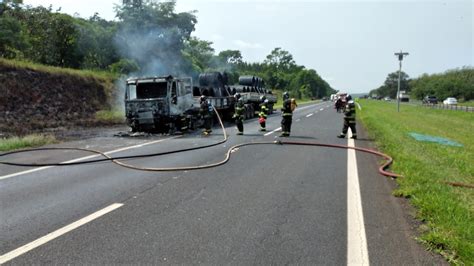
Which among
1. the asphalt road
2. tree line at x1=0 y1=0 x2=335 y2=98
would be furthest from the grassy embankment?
the asphalt road

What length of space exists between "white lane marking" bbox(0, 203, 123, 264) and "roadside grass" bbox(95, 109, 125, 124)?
19.9 meters

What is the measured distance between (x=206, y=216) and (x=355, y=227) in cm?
187

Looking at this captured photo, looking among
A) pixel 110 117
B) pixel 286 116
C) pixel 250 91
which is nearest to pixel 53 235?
pixel 286 116

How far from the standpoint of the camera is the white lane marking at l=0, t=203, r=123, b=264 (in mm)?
4195

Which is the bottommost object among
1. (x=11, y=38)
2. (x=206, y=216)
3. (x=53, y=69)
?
(x=206, y=216)

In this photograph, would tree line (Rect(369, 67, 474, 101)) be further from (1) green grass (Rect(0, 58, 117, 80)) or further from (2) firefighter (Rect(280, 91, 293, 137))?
(2) firefighter (Rect(280, 91, 293, 137))

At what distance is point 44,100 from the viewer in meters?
23.8

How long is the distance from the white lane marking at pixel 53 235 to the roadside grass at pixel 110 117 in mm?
19857

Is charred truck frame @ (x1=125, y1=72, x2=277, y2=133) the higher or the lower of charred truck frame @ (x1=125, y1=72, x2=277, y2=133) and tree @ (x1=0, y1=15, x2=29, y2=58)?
the lower

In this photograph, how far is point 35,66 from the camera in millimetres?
25844

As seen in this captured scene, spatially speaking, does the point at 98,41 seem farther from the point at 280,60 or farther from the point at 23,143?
the point at 280,60

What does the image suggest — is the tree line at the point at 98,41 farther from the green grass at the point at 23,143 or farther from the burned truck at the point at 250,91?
the green grass at the point at 23,143

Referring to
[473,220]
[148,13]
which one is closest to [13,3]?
[148,13]

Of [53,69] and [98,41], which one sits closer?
[53,69]
